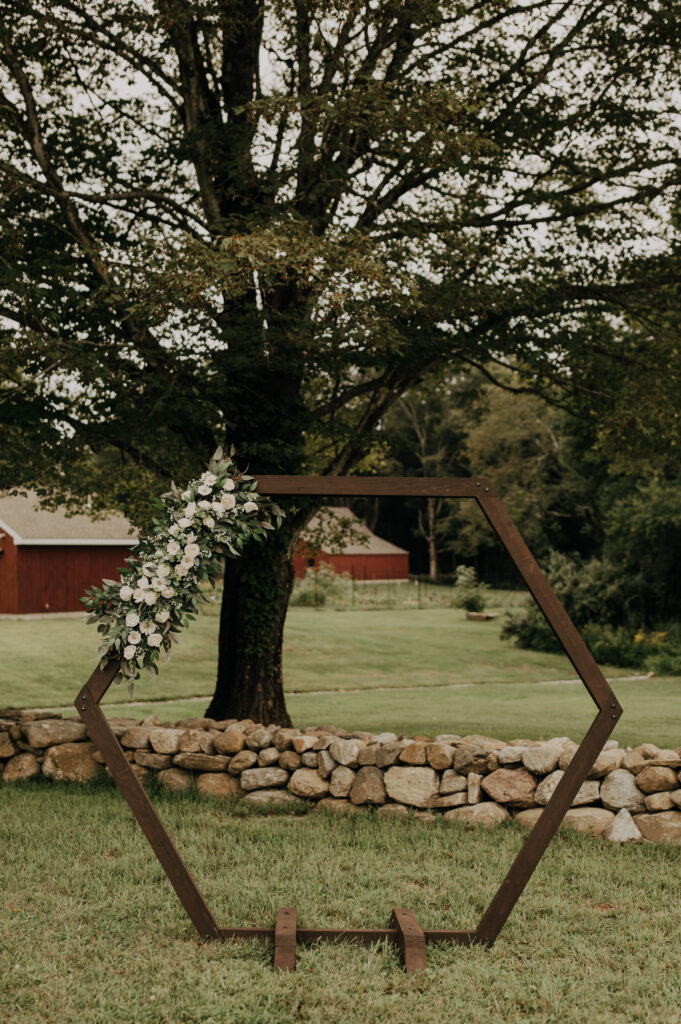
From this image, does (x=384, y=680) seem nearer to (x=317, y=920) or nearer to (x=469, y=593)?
(x=317, y=920)

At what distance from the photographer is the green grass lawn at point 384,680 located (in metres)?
13.0

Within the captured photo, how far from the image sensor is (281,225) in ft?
24.4

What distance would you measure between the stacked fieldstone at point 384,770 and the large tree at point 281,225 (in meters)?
2.61

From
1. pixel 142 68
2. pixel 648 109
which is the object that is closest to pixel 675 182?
pixel 648 109

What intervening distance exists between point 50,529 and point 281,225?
24561mm

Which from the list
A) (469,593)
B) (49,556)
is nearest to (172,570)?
(49,556)

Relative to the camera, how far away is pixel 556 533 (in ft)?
146

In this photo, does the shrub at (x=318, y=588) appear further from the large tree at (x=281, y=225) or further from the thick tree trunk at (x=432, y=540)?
the large tree at (x=281, y=225)

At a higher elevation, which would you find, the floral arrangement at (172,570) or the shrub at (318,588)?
the floral arrangement at (172,570)

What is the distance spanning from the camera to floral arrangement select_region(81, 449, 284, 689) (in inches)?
172

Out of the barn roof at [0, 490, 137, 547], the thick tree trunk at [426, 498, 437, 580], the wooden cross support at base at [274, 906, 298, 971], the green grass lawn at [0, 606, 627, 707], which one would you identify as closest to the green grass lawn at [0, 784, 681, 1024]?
the wooden cross support at base at [274, 906, 298, 971]

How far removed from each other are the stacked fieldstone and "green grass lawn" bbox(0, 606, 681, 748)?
13.3ft

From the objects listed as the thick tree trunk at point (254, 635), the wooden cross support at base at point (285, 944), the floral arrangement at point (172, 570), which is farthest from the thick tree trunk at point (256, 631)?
the wooden cross support at base at point (285, 944)

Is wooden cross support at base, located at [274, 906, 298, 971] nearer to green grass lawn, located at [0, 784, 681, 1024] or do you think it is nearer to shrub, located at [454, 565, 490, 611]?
green grass lawn, located at [0, 784, 681, 1024]
